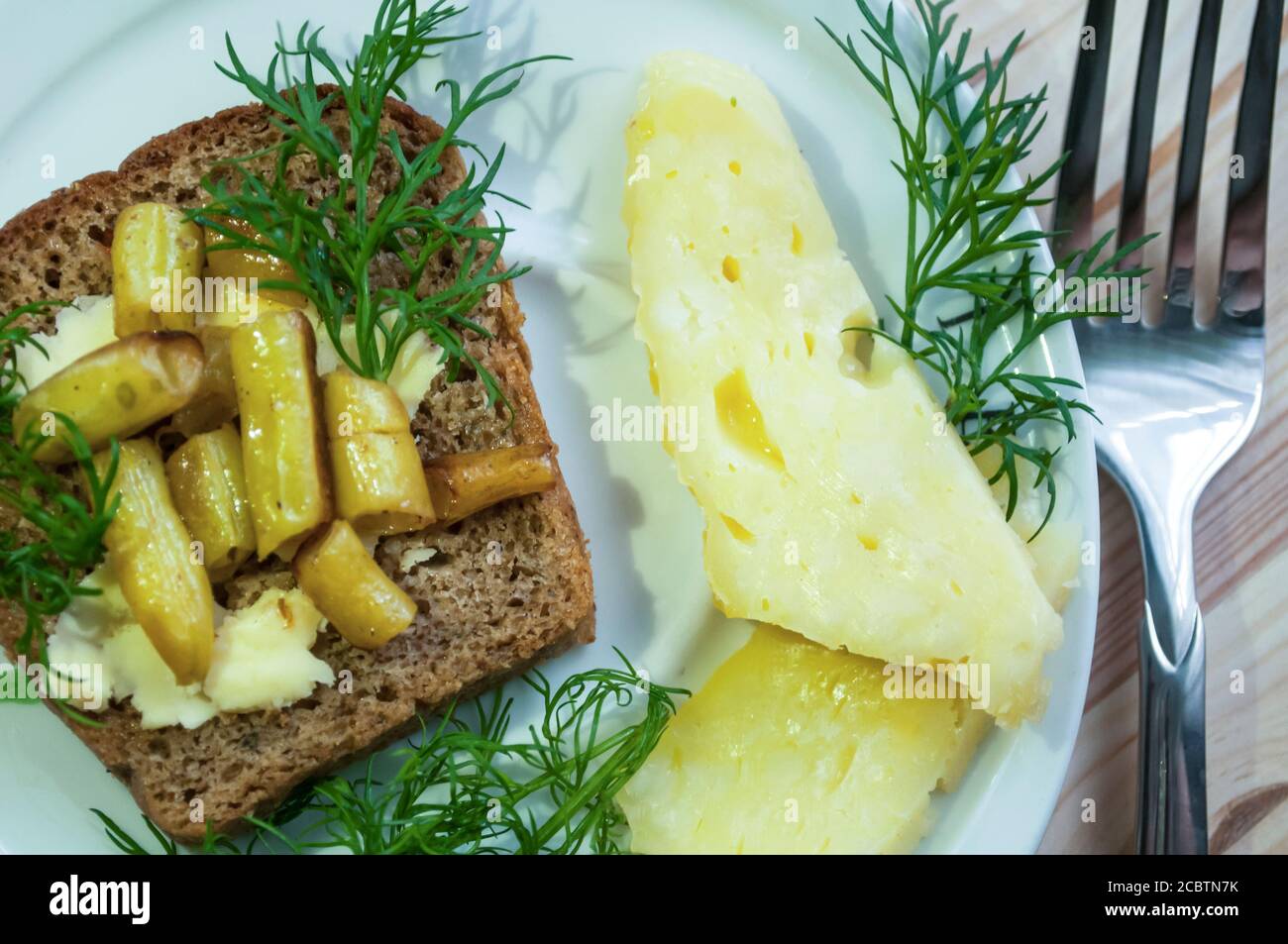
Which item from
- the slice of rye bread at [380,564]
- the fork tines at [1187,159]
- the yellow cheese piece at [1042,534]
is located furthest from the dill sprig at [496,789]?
the fork tines at [1187,159]

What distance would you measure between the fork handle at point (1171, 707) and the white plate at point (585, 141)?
0.53 m

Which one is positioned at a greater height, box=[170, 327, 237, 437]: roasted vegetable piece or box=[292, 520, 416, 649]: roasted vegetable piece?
box=[170, 327, 237, 437]: roasted vegetable piece

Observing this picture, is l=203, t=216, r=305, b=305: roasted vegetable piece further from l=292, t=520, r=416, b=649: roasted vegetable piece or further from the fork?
the fork

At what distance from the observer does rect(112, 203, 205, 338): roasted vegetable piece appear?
6.59ft

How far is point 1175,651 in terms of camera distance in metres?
2.35

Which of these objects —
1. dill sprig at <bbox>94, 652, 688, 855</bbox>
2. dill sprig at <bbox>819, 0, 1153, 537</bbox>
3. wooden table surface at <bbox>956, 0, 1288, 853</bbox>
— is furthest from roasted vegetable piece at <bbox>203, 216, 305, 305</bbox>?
wooden table surface at <bbox>956, 0, 1288, 853</bbox>

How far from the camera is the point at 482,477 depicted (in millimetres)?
2078

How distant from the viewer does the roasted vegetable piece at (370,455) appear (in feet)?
6.33

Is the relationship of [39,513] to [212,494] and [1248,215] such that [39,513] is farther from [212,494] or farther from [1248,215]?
[1248,215]

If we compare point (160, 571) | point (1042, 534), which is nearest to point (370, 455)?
point (160, 571)

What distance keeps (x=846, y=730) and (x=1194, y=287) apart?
1.37 meters

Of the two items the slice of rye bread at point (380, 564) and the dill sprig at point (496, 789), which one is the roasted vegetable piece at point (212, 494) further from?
the dill sprig at point (496, 789)

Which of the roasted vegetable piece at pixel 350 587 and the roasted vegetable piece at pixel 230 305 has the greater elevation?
the roasted vegetable piece at pixel 230 305

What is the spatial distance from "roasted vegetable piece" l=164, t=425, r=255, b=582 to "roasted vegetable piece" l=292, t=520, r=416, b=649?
128 mm
